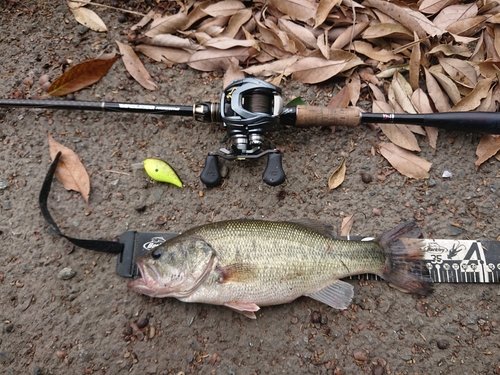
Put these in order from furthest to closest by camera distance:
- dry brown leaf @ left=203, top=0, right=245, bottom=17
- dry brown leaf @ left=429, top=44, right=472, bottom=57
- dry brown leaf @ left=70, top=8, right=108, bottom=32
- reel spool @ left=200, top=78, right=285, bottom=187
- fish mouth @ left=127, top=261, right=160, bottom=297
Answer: dry brown leaf @ left=70, top=8, right=108, bottom=32 < dry brown leaf @ left=203, top=0, right=245, bottom=17 < dry brown leaf @ left=429, top=44, right=472, bottom=57 < reel spool @ left=200, top=78, right=285, bottom=187 < fish mouth @ left=127, top=261, right=160, bottom=297

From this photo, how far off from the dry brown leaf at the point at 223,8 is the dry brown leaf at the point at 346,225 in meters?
2.05

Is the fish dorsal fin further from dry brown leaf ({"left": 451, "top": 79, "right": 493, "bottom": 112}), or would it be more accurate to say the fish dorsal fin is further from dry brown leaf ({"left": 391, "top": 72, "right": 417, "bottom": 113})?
dry brown leaf ({"left": 451, "top": 79, "right": 493, "bottom": 112})

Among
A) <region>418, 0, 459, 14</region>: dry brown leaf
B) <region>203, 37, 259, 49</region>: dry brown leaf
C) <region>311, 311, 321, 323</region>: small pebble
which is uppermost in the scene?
<region>418, 0, 459, 14</region>: dry brown leaf

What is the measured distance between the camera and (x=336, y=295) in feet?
8.82

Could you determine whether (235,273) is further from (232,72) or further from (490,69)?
(490,69)

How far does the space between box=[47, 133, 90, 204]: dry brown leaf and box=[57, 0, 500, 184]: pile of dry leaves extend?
0.87 m

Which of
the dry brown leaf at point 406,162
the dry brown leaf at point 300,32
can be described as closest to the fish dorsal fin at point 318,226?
the dry brown leaf at point 406,162

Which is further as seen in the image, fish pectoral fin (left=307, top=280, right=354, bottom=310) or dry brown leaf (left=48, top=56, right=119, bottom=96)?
dry brown leaf (left=48, top=56, right=119, bottom=96)

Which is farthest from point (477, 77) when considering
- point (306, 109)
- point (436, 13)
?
point (306, 109)

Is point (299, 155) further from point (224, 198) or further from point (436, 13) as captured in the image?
point (436, 13)

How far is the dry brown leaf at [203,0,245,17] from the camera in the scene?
326 centimetres

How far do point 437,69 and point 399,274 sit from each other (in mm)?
1754

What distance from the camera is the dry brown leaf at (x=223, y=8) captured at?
10.7 feet

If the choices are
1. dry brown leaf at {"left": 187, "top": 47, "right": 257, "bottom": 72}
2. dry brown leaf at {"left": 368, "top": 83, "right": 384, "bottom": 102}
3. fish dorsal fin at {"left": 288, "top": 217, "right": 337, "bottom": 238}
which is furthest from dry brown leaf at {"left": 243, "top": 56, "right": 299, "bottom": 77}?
fish dorsal fin at {"left": 288, "top": 217, "right": 337, "bottom": 238}
